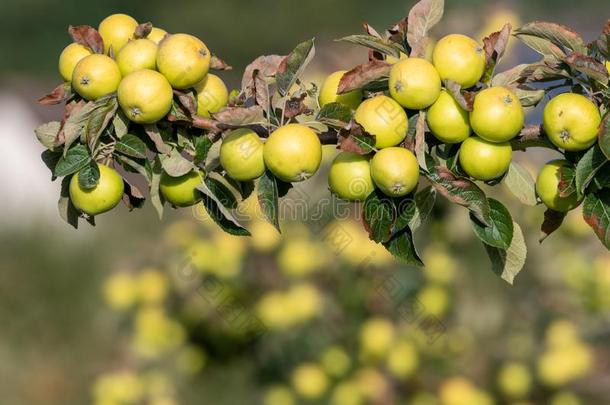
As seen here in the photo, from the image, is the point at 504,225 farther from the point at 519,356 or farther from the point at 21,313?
the point at 21,313

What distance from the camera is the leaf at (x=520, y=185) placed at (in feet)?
3.16

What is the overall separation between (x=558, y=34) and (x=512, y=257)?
0.27 meters

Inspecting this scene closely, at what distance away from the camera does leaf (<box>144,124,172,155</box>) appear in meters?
0.93

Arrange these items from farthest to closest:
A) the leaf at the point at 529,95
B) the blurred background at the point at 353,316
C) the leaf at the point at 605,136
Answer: the blurred background at the point at 353,316 → the leaf at the point at 529,95 → the leaf at the point at 605,136

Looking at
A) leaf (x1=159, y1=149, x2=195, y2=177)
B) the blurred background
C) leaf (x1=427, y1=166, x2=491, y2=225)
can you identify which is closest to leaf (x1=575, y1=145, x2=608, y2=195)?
leaf (x1=427, y1=166, x2=491, y2=225)

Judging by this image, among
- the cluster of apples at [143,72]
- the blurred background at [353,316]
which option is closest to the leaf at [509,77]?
the cluster of apples at [143,72]

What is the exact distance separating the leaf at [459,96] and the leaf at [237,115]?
224mm

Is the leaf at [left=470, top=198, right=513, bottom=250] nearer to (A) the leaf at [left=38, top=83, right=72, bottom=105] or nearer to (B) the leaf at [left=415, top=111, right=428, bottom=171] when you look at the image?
(B) the leaf at [left=415, top=111, right=428, bottom=171]

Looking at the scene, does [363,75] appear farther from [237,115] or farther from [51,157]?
[51,157]

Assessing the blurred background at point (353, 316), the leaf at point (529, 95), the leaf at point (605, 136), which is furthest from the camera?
the blurred background at point (353, 316)

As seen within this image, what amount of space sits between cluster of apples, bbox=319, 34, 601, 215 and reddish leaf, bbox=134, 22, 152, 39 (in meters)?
0.29

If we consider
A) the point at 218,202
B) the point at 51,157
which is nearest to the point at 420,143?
the point at 218,202

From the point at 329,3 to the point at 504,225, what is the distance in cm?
425

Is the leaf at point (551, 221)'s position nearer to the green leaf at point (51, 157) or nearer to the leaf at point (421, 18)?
the leaf at point (421, 18)
